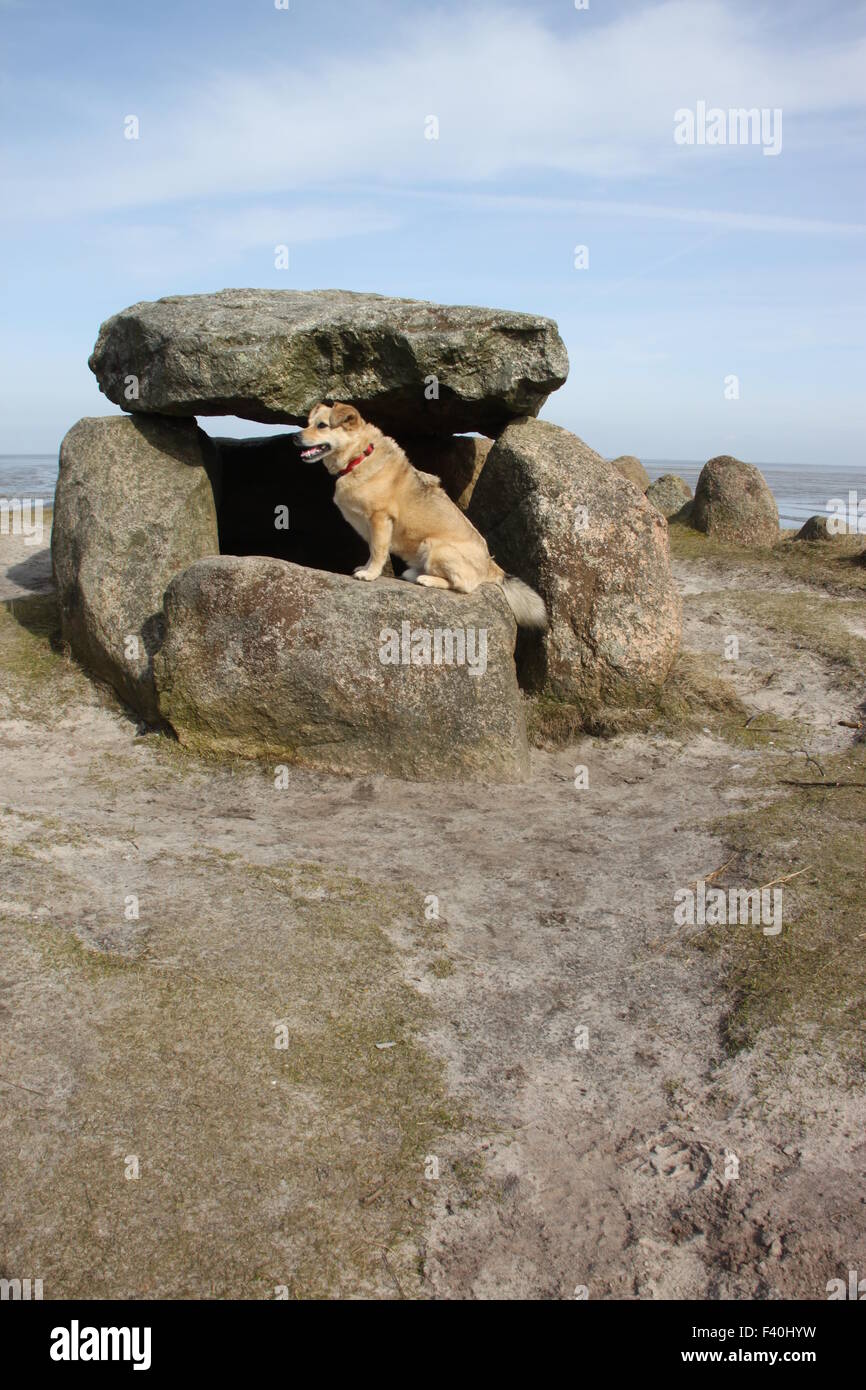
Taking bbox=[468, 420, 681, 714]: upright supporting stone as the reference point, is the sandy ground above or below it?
below

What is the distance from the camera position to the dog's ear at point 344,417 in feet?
30.6

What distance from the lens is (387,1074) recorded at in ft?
16.5

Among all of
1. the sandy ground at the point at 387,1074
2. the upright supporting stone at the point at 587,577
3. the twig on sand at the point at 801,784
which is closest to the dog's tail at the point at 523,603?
the upright supporting stone at the point at 587,577

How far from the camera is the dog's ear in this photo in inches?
367

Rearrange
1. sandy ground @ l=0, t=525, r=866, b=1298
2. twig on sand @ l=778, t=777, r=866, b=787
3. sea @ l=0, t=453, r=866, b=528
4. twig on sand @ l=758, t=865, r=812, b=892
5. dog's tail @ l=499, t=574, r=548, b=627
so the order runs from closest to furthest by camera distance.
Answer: sandy ground @ l=0, t=525, r=866, b=1298
twig on sand @ l=758, t=865, r=812, b=892
twig on sand @ l=778, t=777, r=866, b=787
dog's tail @ l=499, t=574, r=548, b=627
sea @ l=0, t=453, r=866, b=528

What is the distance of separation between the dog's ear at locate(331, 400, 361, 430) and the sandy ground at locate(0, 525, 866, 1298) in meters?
3.42

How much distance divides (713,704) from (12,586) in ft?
26.4

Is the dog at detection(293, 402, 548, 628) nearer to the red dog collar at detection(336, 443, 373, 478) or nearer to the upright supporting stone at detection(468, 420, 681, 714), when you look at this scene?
the red dog collar at detection(336, 443, 373, 478)

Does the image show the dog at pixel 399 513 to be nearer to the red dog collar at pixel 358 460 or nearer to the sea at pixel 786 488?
the red dog collar at pixel 358 460

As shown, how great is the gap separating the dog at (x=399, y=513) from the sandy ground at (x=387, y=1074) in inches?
91.5

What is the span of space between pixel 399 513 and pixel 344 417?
3.09ft

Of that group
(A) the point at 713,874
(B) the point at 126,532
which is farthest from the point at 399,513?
(A) the point at 713,874

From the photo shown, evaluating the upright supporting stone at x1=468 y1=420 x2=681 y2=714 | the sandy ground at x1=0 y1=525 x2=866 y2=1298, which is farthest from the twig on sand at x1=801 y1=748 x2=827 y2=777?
the sandy ground at x1=0 y1=525 x2=866 y2=1298

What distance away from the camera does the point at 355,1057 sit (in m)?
5.12
